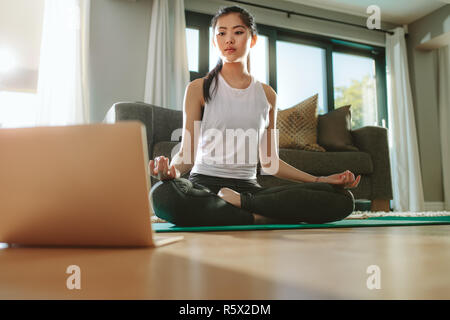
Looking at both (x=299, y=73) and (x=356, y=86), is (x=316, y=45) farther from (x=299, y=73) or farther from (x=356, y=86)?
(x=356, y=86)

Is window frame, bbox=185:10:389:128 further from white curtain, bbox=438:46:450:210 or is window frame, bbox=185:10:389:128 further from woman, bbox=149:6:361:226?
woman, bbox=149:6:361:226

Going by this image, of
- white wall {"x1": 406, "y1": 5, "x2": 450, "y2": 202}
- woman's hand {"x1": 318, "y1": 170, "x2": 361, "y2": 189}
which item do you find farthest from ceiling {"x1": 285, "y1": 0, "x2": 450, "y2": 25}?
woman's hand {"x1": 318, "y1": 170, "x2": 361, "y2": 189}

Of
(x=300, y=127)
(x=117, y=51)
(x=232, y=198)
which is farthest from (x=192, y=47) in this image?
(x=232, y=198)

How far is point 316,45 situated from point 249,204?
144 inches

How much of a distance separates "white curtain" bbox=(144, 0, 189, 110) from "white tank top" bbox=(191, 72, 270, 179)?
184 cm

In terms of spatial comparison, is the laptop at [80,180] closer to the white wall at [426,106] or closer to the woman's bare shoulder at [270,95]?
the woman's bare shoulder at [270,95]

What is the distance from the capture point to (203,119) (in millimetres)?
1423

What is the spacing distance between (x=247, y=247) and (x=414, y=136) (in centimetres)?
426

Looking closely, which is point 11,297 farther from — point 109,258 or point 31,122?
point 31,122

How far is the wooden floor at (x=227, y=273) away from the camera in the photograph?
0.92ft

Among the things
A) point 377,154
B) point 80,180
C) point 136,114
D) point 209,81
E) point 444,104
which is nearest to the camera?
point 80,180

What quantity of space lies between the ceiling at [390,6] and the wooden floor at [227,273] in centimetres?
414

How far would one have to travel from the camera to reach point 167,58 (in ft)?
10.8

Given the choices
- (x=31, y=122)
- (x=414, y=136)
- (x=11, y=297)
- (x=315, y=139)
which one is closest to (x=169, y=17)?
(x=31, y=122)
